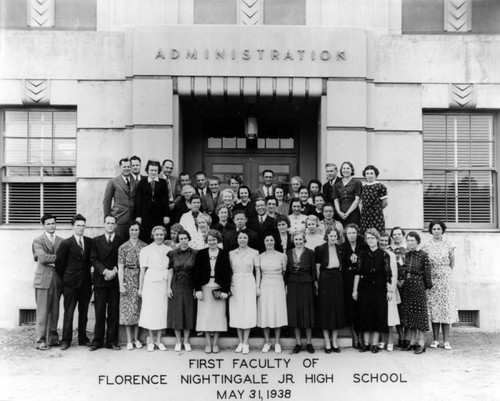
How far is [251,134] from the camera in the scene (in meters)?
9.61

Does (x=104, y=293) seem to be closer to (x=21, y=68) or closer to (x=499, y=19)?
(x=21, y=68)

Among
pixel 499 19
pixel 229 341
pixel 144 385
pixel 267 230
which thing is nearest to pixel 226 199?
pixel 267 230

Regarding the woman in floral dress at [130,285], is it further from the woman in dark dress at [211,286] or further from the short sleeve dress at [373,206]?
the short sleeve dress at [373,206]

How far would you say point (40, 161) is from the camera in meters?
9.58

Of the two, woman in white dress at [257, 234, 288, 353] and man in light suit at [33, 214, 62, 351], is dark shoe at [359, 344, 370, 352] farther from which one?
man in light suit at [33, 214, 62, 351]

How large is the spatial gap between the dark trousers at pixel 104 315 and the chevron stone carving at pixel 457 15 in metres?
Result: 7.00

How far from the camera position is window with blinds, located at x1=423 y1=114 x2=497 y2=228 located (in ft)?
31.9

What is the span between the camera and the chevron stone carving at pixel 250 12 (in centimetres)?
934

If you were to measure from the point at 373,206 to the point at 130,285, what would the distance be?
11.9ft

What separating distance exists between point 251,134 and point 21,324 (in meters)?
4.93

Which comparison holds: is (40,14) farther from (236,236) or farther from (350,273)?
(350,273)

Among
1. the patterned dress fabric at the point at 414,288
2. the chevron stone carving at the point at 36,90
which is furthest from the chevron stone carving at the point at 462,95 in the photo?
the chevron stone carving at the point at 36,90

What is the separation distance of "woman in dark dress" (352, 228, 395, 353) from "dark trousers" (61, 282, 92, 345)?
12.0ft

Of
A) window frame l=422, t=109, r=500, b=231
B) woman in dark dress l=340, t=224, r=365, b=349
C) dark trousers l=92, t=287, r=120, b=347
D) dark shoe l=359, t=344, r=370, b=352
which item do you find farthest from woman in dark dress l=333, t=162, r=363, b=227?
dark trousers l=92, t=287, r=120, b=347
